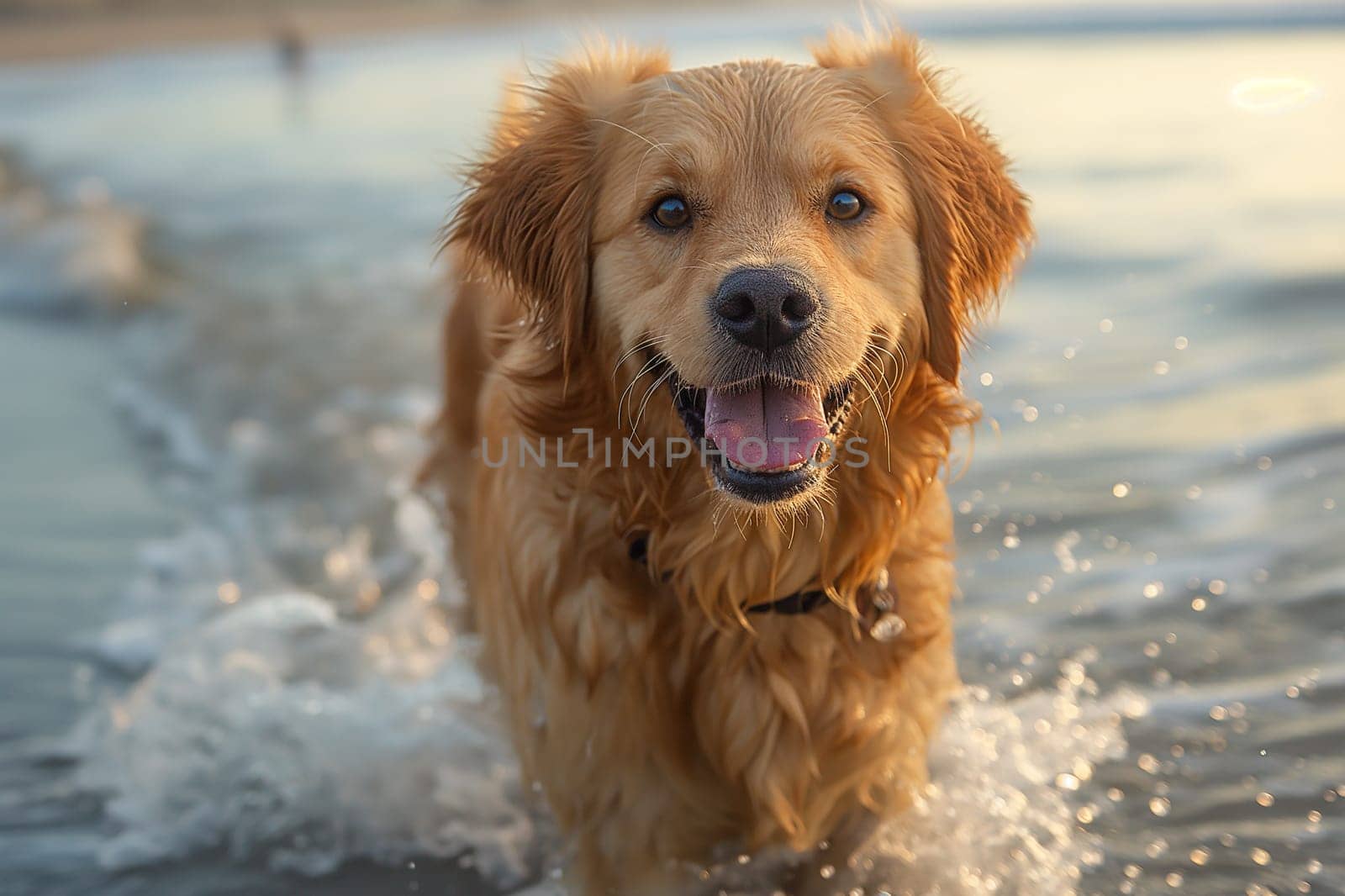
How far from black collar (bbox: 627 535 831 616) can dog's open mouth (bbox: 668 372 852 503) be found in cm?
34

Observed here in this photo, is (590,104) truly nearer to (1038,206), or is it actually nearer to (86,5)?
(1038,206)

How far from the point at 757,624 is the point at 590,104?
49.5 inches

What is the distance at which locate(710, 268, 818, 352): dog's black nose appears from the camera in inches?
96.9

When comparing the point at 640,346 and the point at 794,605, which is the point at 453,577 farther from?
the point at 640,346

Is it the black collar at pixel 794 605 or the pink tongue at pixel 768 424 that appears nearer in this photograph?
the pink tongue at pixel 768 424

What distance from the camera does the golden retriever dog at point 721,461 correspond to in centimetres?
272

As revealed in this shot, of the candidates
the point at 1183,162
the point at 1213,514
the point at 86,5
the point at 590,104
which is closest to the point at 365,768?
the point at 590,104

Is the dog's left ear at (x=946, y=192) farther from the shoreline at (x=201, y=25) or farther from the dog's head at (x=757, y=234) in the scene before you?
the shoreline at (x=201, y=25)

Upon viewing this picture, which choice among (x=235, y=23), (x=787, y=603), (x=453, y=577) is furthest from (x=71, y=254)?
(x=235, y=23)

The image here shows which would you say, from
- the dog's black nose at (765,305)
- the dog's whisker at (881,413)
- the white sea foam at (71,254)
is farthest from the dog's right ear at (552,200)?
the white sea foam at (71,254)

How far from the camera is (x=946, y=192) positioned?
285 centimetres

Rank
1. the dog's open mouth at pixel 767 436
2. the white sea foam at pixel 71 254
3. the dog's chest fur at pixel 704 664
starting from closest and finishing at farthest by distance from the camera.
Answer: the dog's open mouth at pixel 767 436 → the dog's chest fur at pixel 704 664 → the white sea foam at pixel 71 254

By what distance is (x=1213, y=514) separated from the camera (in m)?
4.55

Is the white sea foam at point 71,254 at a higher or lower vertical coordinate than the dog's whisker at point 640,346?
lower
